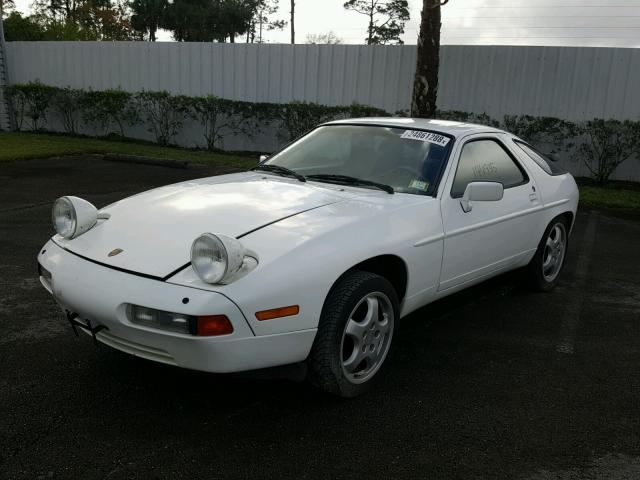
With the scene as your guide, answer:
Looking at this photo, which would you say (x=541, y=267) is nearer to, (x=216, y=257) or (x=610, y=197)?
(x=216, y=257)

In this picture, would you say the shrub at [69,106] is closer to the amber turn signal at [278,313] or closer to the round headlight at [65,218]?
the round headlight at [65,218]

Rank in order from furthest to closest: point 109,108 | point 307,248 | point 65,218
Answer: point 109,108 < point 65,218 < point 307,248

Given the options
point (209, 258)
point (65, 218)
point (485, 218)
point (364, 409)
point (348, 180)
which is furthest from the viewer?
point (485, 218)

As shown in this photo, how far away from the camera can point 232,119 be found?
1407cm

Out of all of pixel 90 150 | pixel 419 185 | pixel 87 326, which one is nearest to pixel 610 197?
pixel 419 185

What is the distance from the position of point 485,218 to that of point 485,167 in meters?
0.50

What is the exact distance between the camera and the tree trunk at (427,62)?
10414 millimetres

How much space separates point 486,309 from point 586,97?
26.6 ft

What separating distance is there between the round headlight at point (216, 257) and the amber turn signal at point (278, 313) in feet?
0.73

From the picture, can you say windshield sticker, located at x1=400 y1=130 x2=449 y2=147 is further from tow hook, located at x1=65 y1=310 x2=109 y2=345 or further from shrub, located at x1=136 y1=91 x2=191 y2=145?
shrub, located at x1=136 y1=91 x2=191 y2=145

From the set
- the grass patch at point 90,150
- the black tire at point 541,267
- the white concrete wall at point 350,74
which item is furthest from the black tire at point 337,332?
the white concrete wall at point 350,74

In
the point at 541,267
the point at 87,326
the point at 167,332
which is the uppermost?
the point at 167,332

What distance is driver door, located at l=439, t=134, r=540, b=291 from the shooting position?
3791 millimetres

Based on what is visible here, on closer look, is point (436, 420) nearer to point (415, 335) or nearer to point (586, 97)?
point (415, 335)
